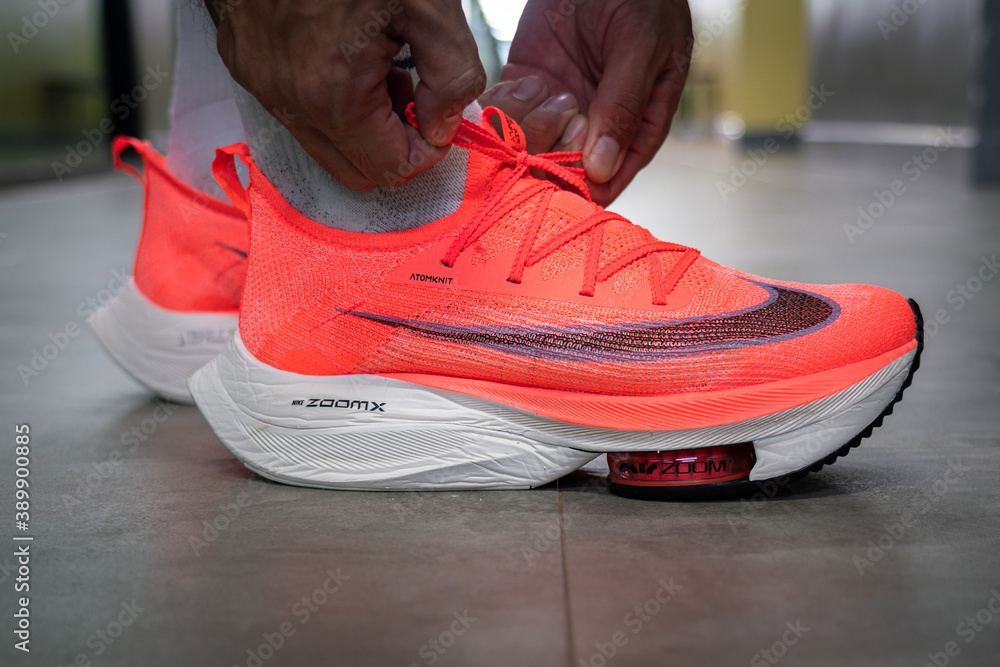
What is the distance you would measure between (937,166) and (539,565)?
616cm

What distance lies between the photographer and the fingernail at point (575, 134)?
1123 mm

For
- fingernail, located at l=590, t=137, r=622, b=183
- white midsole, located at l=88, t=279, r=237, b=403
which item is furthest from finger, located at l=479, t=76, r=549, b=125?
white midsole, located at l=88, t=279, r=237, b=403

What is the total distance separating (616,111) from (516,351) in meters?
0.40

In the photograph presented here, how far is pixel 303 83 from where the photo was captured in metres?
0.77

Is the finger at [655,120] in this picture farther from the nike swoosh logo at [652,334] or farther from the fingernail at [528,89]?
the nike swoosh logo at [652,334]

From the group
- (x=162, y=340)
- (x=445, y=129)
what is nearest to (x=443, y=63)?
(x=445, y=129)

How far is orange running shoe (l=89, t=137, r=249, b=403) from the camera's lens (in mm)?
1277

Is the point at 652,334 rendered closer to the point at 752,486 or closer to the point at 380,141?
the point at 752,486

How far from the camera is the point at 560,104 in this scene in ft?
3.83

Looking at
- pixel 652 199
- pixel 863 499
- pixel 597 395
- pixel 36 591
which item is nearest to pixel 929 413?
pixel 863 499

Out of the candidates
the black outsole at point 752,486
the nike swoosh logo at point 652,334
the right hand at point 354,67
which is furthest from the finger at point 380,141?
the black outsole at point 752,486

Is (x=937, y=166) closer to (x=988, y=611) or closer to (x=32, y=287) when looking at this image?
(x=32, y=287)

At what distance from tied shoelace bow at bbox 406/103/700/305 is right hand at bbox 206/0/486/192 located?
102mm

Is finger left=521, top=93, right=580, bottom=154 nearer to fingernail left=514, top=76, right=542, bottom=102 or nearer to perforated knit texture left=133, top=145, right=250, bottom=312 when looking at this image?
fingernail left=514, top=76, right=542, bottom=102
